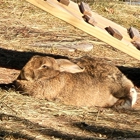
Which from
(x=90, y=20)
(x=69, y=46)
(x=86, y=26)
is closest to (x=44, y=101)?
(x=86, y=26)

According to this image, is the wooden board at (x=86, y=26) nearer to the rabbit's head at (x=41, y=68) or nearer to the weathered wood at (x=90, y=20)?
the weathered wood at (x=90, y=20)

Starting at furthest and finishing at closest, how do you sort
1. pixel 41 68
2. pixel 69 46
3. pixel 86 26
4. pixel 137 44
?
pixel 69 46 < pixel 137 44 < pixel 86 26 < pixel 41 68

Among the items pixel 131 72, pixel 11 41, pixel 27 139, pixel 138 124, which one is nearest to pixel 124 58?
pixel 131 72

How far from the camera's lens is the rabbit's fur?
25.3 ft

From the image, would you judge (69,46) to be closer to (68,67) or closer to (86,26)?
(86,26)

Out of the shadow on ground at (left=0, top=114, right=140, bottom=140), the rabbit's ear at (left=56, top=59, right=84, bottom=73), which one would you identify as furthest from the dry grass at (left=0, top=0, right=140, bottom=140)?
the rabbit's ear at (left=56, top=59, right=84, bottom=73)

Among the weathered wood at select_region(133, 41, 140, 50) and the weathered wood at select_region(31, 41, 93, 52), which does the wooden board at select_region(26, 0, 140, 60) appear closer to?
the weathered wood at select_region(133, 41, 140, 50)

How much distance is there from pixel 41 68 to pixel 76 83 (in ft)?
1.83

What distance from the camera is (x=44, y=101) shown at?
304 inches

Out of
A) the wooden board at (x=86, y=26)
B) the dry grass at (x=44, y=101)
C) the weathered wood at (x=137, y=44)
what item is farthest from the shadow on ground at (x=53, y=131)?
the weathered wood at (x=137, y=44)

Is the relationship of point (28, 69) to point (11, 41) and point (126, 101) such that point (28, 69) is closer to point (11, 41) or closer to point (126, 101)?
point (126, 101)

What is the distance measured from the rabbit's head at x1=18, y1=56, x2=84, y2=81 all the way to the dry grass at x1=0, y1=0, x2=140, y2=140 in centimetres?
30

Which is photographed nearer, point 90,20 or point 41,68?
point 41,68

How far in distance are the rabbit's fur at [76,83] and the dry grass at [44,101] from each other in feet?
0.56
